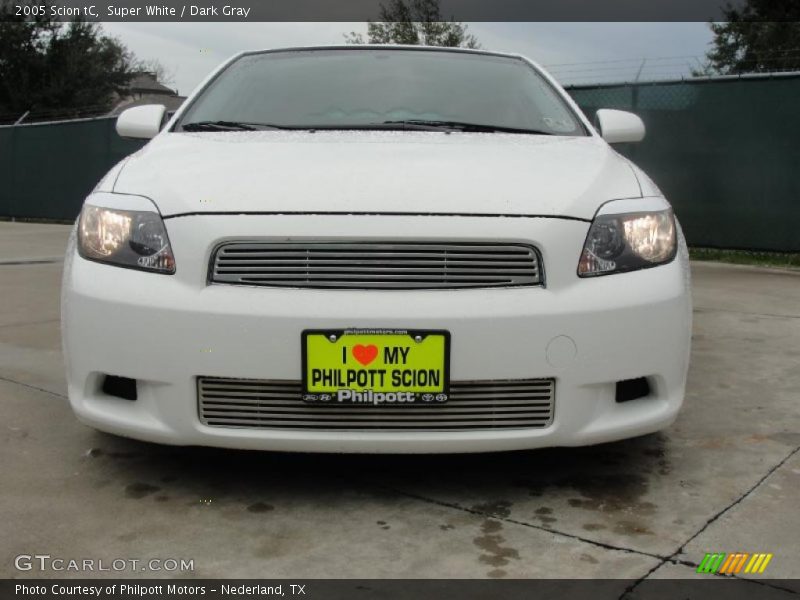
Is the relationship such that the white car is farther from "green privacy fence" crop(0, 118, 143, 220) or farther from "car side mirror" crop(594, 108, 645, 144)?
"green privacy fence" crop(0, 118, 143, 220)

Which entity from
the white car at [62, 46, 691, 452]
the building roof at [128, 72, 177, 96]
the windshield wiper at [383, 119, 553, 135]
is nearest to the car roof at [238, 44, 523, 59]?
the windshield wiper at [383, 119, 553, 135]

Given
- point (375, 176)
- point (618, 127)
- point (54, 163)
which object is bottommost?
point (54, 163)

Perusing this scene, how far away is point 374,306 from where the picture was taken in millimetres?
2252

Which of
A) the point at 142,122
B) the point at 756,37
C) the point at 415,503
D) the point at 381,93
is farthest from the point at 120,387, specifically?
the point at 756,37

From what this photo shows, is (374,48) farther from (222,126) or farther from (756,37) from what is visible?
(756,37)

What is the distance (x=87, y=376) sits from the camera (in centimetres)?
246

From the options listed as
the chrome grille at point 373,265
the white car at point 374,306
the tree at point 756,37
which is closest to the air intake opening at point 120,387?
the white car at point 374,306

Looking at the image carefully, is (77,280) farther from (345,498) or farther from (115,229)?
(345,498)

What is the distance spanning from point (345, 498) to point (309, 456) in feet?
1.15

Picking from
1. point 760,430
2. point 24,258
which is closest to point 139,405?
point 760,430

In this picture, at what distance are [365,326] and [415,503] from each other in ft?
1.83

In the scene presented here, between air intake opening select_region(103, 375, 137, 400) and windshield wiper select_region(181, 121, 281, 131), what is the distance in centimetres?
106

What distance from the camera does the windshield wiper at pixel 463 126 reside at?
10.5 ft

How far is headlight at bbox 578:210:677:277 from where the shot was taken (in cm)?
242
